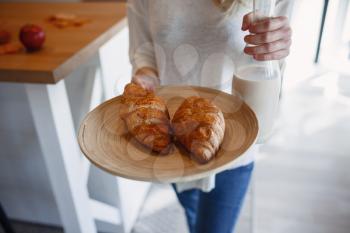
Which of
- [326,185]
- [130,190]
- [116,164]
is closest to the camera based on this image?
[116,164]

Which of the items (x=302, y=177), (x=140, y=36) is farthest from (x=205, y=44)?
(x=302, y=177)

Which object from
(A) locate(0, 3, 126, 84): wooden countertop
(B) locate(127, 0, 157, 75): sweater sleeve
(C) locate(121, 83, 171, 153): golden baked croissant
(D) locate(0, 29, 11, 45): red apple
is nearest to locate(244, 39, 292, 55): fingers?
(C) locate(121, 83, 171, 153): golden baked croissant

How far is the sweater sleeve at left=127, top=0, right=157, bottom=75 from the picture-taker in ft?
1.97

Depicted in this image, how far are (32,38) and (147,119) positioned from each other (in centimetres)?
43

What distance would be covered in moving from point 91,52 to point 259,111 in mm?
465

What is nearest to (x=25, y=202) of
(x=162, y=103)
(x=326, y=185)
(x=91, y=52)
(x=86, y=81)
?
(x=86, y=81)

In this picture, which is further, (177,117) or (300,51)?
(300,51)

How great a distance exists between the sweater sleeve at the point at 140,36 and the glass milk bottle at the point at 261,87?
0.80 ft

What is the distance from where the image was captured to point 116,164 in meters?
0.33

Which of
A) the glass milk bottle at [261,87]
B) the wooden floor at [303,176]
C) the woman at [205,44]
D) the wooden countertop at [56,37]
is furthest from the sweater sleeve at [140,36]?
the wooden floor at [303,176]

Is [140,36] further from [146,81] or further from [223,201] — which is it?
[223,201]

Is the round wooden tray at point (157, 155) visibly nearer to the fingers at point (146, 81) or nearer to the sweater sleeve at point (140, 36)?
the fingers at point (146, 81)

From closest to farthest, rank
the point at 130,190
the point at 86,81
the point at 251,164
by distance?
the point at 251,164, the point at 86,81, the point at 130,190

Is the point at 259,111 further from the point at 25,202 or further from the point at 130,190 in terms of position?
the point at 25,202
